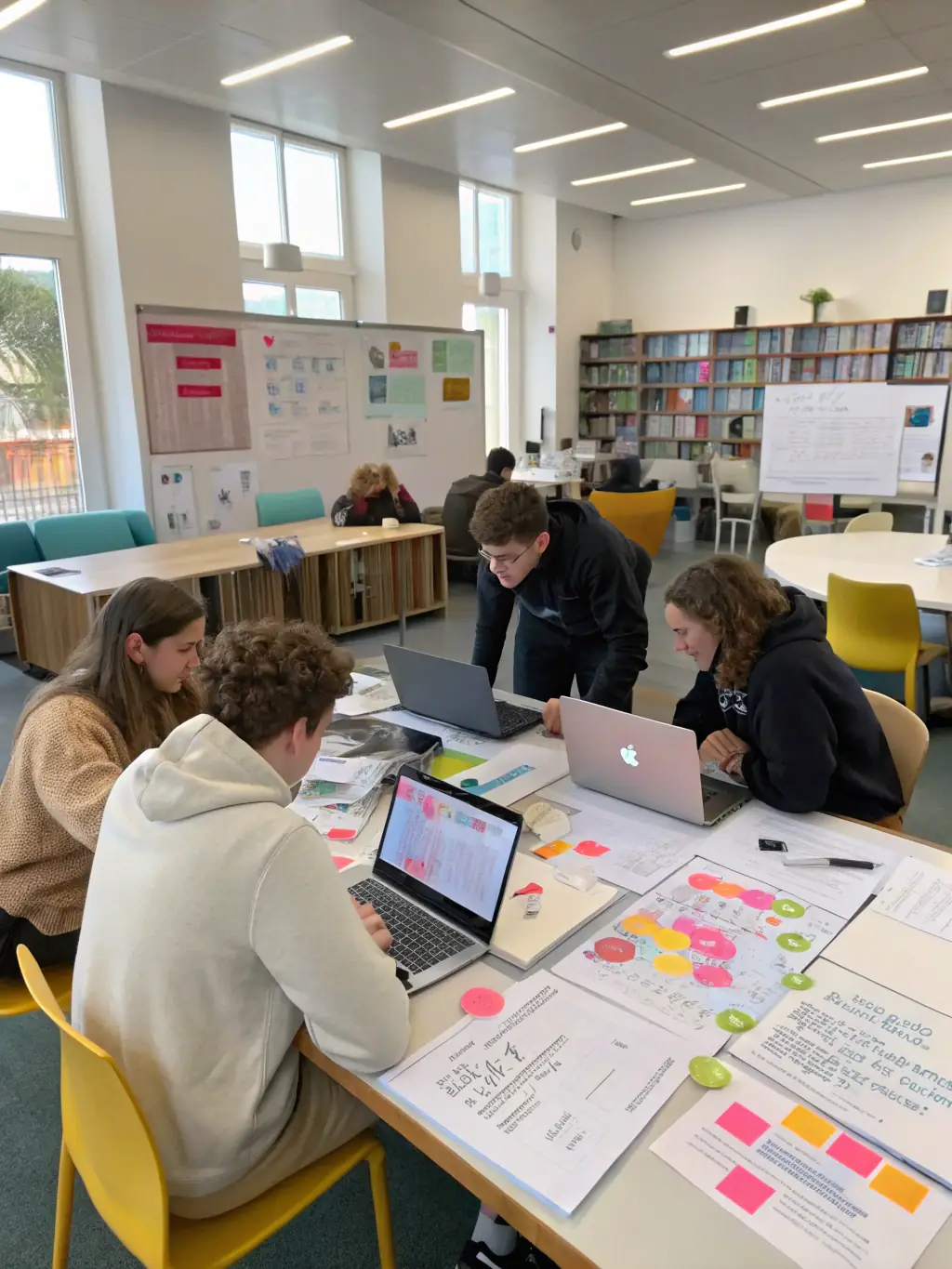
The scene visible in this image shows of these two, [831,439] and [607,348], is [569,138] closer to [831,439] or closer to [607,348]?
[831,439]

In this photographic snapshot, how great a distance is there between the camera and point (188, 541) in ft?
17.6

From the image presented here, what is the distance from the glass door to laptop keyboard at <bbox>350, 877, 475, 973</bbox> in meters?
5.14

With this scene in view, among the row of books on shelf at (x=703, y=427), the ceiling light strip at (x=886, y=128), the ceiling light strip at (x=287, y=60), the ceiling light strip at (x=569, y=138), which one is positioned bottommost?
the row of books on shelf at (x=703, y=427)

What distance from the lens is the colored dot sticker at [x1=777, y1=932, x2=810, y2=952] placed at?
4.31 feet

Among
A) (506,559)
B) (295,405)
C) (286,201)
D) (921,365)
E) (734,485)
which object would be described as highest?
(286,201)

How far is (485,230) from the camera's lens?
29.7 feet

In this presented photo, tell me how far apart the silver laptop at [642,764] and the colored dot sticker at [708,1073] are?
1.96 feet

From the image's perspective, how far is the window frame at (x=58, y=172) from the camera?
5277mm

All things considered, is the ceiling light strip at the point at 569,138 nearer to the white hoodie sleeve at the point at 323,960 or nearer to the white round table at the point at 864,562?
the white round table at the point at 864,562

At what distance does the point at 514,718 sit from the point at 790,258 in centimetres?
854

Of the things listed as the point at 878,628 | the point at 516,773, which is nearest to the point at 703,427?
the point at 878,628

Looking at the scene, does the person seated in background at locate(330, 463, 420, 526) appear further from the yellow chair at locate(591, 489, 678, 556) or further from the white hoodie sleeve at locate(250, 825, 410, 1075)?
the white hoodie sleeve at locate(250, 825, 410, 1075)

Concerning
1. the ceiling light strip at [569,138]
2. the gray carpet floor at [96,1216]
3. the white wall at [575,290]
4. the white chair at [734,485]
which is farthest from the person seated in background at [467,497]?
the gray carpet floor at [96,1216]

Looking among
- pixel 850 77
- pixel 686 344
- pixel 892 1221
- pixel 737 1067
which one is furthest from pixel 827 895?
pixel 686 344
